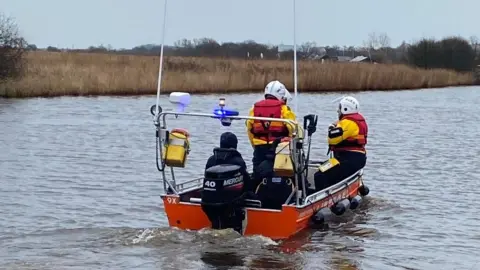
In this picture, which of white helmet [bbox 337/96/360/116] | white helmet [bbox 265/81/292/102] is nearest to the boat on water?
white helmet [bbox 265/81/292/102]

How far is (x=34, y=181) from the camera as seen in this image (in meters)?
15.2

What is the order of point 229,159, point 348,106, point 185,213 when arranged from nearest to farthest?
point 229,159 → point 185,213 → point 348,106

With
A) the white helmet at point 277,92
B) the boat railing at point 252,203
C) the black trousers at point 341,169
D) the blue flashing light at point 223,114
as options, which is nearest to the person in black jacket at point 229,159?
the boat railing at point 252,203

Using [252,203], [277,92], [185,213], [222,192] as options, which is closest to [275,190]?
[252,203]

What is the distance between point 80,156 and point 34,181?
367cm

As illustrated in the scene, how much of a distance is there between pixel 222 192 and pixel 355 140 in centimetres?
307

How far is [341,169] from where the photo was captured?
39.9 feet

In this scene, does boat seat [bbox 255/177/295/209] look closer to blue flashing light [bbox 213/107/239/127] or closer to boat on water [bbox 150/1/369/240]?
boat on water [bbox 150/1/369/240]

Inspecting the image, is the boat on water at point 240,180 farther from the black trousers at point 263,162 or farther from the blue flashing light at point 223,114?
the black trousers at point 263,162

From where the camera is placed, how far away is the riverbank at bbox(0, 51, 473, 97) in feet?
116

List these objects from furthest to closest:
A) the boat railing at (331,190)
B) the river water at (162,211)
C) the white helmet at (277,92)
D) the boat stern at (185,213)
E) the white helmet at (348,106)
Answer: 1. the white helmet at (348,106)
2. the white helmet at (277,92)
3. the boat railing at (331,190)
4. the boat stern at (185,213)
5. the river water at (162,211)

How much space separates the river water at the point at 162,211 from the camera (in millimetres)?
9914

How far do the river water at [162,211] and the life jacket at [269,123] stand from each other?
1292mm

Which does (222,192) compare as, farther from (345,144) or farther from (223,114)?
(345,144)
